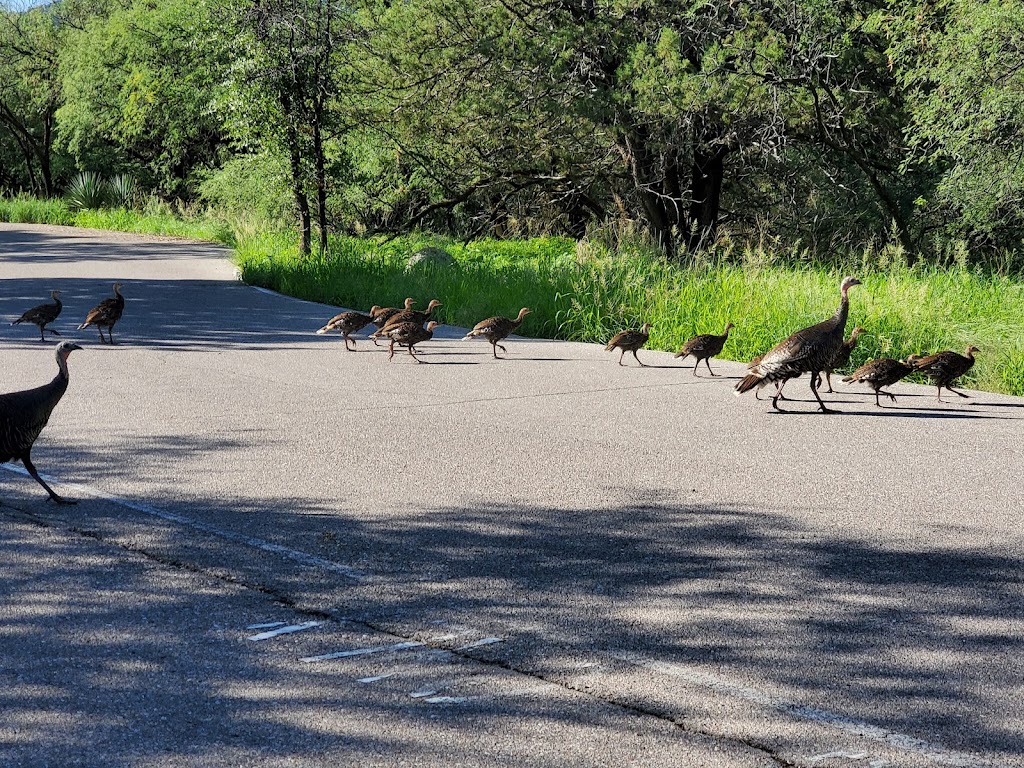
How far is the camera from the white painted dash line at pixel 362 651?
15.8 ft

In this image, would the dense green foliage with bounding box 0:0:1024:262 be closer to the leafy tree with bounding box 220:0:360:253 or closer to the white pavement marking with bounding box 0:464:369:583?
the leafy tree with bounding box 220:0:360:253

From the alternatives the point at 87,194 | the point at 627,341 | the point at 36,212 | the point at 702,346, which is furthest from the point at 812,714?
the point at 36,212

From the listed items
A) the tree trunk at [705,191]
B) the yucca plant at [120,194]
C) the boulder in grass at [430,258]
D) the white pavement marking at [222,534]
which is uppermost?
the yucca plant at [120,194]

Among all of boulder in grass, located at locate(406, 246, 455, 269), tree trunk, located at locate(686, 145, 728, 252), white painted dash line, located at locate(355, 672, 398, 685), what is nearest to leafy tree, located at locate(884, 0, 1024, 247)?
tree trunk, located at locate(686, 145, 728, 252)

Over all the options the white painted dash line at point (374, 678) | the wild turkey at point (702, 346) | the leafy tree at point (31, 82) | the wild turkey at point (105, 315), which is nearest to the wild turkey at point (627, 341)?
the wild turkey at point (702, 346)

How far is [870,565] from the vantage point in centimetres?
617

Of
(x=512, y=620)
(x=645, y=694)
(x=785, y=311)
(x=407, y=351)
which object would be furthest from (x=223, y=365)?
(x=645, y=694)

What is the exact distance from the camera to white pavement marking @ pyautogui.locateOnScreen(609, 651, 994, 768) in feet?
13.1

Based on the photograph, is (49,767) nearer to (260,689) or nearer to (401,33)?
(260,689)

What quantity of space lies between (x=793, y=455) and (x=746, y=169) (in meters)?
23.0

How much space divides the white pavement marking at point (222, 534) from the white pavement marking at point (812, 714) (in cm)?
167

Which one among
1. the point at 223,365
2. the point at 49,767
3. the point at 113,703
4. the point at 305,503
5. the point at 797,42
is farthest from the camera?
the point at 797,42

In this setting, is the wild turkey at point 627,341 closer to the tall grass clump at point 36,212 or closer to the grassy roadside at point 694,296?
the grassy roadside at point 694,296

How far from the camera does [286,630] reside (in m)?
5.16
